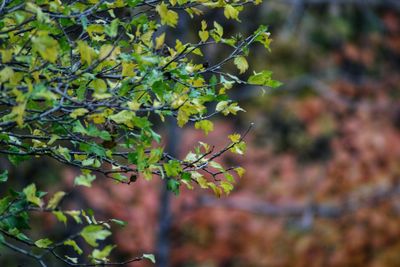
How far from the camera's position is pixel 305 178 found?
7.98m

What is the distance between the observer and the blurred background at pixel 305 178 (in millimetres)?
7359

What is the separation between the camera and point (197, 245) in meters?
8.52

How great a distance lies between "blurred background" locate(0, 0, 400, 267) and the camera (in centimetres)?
736

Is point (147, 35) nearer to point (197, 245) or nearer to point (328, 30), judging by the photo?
point (197, 245)

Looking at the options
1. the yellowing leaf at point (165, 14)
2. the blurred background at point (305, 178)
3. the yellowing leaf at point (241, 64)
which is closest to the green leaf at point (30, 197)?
the yellowing leaf at point (165, 14)

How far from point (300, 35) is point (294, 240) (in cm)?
354

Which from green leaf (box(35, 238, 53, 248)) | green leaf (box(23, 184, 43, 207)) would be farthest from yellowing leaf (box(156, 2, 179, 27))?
green leaf (box(35, 238, 53, 248))

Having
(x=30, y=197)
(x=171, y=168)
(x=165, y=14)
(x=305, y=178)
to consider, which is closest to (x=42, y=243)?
(x=30, y=197)

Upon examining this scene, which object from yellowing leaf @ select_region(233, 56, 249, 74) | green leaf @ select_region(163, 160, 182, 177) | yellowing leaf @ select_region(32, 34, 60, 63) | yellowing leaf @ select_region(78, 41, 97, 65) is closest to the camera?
yellowing leaf @ select_region(32, 34, 60, 63)

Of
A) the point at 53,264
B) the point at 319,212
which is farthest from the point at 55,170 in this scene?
the point at 319,212

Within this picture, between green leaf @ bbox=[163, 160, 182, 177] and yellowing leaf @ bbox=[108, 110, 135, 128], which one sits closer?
yellowing leaf @ bbox=[108, 110, 135, 128]

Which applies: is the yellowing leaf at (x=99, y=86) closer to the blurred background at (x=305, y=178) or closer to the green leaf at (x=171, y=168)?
the green leaf at (x=171, y=168)

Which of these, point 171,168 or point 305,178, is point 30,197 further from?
point 305,178

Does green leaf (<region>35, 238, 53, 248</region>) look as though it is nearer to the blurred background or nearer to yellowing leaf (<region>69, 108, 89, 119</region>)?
yellowing leaf (<region>69, 108, 89, 119</region>)
